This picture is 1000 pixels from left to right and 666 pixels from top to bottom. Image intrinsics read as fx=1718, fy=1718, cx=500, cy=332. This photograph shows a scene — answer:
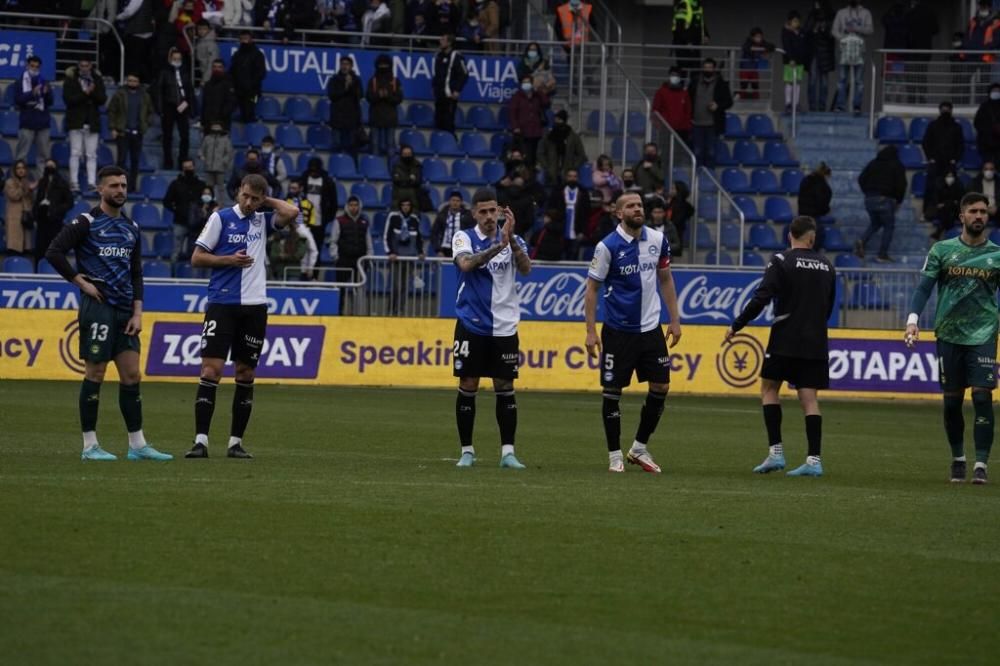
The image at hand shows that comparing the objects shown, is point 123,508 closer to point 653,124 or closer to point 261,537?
point 261,537

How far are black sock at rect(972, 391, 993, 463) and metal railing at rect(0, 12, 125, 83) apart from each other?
22751 millimetres

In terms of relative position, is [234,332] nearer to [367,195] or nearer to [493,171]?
[367,195]

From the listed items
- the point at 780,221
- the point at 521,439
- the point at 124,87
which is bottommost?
the point at 521,439

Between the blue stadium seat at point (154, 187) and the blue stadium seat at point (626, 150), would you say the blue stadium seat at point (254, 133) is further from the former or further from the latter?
the blue stadium seat at point (626, 150)

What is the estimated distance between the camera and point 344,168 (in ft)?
108

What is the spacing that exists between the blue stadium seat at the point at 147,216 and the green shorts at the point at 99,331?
18.2 meters

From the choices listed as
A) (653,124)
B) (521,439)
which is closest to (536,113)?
(653,124)

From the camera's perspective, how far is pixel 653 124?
33656mm

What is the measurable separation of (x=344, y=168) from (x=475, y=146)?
2785mm

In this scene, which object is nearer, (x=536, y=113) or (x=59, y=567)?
(x=59, y=567)

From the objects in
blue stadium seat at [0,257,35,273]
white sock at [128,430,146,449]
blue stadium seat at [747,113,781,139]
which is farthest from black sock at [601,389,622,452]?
blue stadium seat at [747,113,781,139]

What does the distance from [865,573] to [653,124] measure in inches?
997

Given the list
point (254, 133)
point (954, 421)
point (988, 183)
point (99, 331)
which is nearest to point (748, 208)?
point (988, 183)

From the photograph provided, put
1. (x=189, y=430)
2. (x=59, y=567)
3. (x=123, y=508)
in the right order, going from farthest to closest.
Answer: (x=189, y=430)
(x=123, y=508)
(x=59, y=567)
